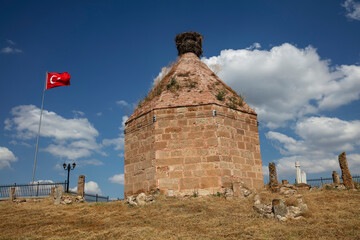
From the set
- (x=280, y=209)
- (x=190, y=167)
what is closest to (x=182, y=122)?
(x=190, y=167)

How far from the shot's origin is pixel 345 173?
40.5ft

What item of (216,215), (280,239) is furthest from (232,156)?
(280,239)

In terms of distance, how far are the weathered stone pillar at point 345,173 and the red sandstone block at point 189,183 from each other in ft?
21.1

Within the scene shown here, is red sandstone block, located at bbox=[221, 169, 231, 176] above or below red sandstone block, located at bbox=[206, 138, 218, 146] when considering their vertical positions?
below

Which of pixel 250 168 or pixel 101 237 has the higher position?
pixel 250 168

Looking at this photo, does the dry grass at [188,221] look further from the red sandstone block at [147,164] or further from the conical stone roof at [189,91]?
the conical stone roof at [189,91]

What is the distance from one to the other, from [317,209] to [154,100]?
7.37 metres

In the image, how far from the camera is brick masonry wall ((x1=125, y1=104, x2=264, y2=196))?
→ 10.7 meters

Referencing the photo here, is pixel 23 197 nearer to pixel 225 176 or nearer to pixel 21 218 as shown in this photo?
pixel 21 218

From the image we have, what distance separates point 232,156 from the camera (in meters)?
11.2

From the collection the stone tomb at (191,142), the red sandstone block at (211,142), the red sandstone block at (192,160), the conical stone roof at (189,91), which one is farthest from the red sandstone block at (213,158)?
the conical stone roof at (189,91)

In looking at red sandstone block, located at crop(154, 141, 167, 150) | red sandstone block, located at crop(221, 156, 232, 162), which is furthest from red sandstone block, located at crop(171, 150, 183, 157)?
red sandstone block, located at crop(221, 156, 232, 162)

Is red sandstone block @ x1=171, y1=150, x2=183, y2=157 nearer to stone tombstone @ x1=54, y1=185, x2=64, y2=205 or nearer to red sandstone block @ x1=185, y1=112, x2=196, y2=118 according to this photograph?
red sandstone block @ x1=185, y1=112, x2=196, y2=118

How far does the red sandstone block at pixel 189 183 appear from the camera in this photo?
10.7 m
